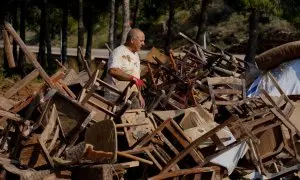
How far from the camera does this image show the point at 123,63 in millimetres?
8055

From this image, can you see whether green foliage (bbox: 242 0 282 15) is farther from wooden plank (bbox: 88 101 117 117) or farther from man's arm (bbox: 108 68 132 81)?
wooden plank (bbox: 88 101 117 117)

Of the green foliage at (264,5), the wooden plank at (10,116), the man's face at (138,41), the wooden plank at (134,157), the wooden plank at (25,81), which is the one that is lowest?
the green foliage at (264,5)

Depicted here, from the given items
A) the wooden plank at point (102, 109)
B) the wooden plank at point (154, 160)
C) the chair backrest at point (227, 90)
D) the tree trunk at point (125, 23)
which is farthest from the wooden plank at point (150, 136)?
the tree trunk at point (125, 23)

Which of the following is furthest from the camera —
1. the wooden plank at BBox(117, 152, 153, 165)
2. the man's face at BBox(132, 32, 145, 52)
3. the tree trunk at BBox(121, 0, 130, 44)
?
the tree trunk at BBox(121, 0, 130, 44)

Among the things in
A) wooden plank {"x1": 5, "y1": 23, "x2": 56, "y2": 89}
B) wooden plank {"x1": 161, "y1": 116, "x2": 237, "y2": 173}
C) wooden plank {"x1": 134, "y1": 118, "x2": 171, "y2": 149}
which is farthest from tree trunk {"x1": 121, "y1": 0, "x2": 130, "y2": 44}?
wooden plank {"x1": 161, "y1": 116, "x2": 237, "y2": 173}

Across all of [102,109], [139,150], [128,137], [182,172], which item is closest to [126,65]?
[102,109]

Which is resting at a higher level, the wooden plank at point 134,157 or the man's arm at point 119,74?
the man's arm at point 119,74

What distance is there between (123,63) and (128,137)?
1247 mm

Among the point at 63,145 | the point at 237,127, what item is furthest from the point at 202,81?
the point at 63,145

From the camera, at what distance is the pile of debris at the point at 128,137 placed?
254 inches

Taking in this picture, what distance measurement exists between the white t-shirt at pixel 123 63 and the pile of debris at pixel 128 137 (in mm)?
254

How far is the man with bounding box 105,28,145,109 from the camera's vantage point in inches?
313

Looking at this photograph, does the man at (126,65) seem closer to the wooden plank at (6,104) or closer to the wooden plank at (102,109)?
the wooden plank at (102,109)

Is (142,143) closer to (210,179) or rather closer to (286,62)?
(210,179)
